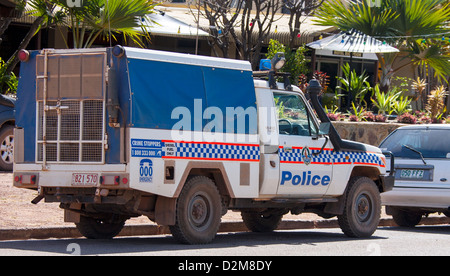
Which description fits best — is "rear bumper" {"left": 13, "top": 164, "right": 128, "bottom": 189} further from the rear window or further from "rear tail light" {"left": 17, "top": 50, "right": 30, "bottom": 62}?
the rear window

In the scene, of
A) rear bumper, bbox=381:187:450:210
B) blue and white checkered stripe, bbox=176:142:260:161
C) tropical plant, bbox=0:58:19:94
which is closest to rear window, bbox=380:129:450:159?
rear bumper, bbox=381:187:450:210

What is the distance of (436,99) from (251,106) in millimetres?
12548

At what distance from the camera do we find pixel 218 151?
10.0 metres

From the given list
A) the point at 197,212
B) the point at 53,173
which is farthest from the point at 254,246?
the point at 53,173

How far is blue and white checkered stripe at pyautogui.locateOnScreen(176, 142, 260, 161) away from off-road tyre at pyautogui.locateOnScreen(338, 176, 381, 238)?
6.61 feet

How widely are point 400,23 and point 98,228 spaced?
15021mm

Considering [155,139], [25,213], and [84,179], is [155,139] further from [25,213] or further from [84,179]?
[25,213]

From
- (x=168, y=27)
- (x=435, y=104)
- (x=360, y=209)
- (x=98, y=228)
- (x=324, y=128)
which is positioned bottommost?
(x=98, y=228)

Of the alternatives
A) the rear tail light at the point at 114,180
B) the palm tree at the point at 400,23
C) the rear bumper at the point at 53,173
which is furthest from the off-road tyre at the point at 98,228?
the palm tree at the point at 400,23

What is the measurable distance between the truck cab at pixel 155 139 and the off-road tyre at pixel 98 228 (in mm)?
14

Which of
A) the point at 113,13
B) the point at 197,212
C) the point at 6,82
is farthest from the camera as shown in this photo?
the point at 6,82

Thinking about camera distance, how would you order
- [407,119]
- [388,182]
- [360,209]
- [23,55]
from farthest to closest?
[407,119], [388,182], [360,209], [23,55]

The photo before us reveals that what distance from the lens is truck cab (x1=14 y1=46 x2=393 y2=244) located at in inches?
365

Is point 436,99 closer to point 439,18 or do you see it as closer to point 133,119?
point 439,18
